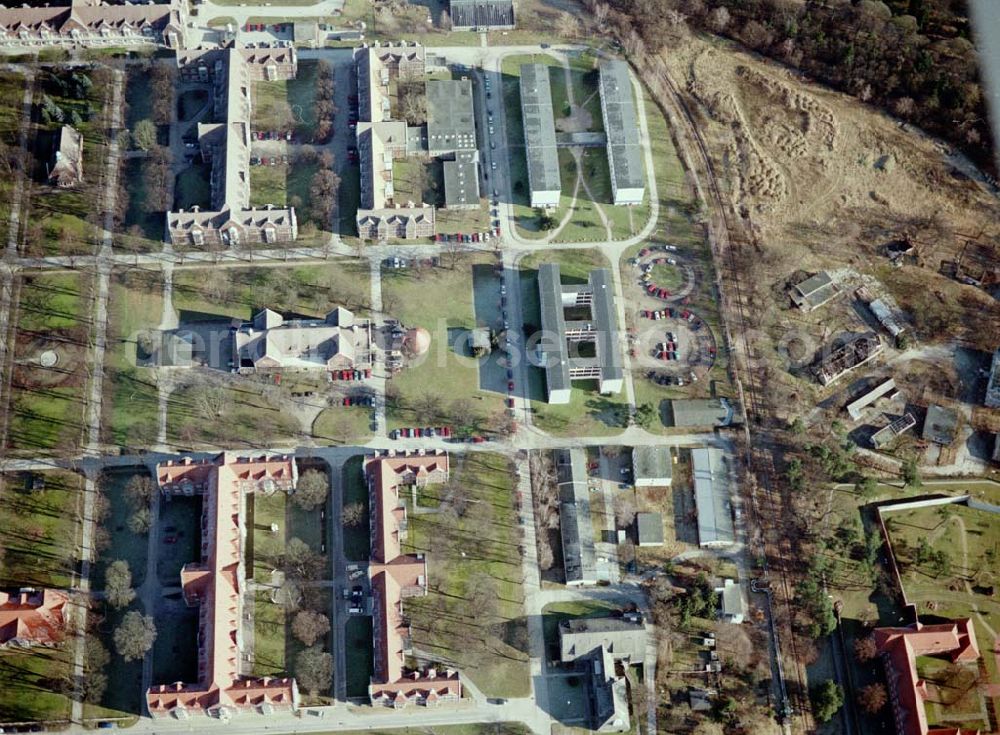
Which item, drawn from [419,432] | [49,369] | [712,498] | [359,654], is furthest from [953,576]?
[49,369]

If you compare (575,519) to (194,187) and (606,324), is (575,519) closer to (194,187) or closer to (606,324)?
(606,324)

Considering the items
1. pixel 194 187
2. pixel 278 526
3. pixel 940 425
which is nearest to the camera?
pixel 278 526

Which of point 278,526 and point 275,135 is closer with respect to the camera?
point 278,526

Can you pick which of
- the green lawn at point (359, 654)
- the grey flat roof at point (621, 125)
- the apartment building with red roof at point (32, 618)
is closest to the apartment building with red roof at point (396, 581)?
the green lawn at point (359, 654)

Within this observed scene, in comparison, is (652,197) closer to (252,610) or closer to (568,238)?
(568,238)

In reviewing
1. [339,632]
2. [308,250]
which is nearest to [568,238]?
[308,250]

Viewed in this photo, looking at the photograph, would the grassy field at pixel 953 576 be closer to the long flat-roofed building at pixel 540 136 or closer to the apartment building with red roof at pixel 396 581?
the apartment building with red roof at pixel 396 581

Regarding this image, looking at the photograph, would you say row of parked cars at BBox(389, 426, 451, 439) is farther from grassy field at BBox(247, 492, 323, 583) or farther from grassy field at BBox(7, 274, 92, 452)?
grassy field at BBox(7, 274, 92, 452)
